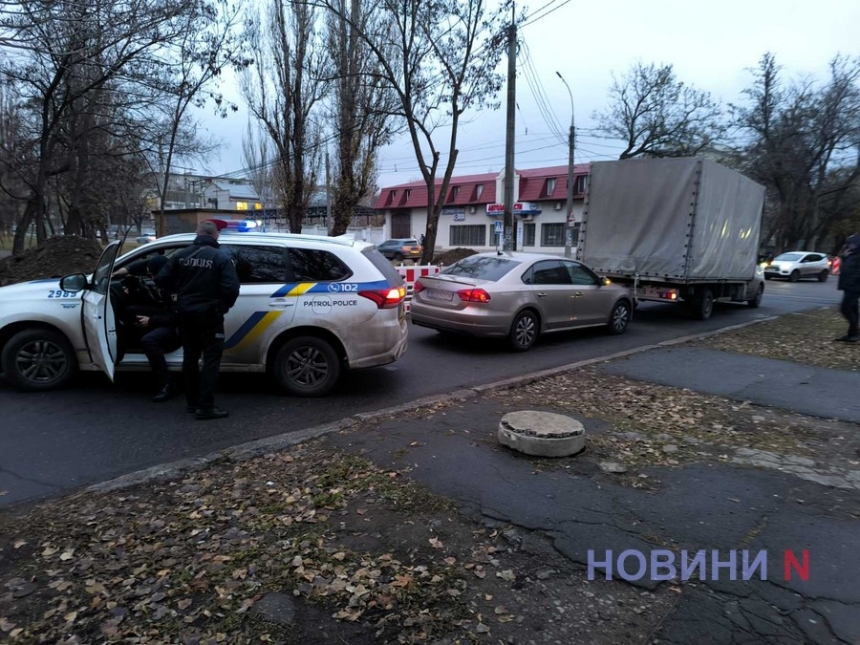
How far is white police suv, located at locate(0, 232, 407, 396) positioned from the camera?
602 cm

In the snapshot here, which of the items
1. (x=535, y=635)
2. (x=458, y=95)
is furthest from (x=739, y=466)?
(x=458, y=95)

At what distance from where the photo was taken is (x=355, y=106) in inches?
795

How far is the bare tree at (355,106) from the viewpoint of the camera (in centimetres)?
1828

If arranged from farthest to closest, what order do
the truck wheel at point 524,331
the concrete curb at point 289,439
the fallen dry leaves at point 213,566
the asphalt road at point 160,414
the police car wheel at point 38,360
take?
the truck wheel at point 524,331
the police car wheel at point 38,360
the asphalt road at point 160,414
the concrete curb at point 289,439
the fallen dry leaves at point 213,566

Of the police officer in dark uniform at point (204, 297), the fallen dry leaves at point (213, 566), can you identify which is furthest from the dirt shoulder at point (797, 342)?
the police officer in dark uniform at point (204, 297)

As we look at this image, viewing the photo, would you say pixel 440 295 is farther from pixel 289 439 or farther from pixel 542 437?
pixel 542 437

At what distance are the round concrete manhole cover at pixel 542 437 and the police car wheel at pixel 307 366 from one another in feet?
7.57

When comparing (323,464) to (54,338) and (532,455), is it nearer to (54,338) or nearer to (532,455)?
(532,455)

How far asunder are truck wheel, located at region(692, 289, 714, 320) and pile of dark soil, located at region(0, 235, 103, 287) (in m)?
14.7

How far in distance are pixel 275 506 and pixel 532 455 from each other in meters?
2.00

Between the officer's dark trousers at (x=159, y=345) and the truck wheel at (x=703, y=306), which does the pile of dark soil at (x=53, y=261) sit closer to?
the officer's dark trousers at (x=159, y=345)

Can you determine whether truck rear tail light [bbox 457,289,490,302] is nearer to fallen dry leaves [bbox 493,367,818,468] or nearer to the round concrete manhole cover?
fallen dry leaves [bbox 493,367,818,468]

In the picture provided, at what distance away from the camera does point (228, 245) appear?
6.33 metres

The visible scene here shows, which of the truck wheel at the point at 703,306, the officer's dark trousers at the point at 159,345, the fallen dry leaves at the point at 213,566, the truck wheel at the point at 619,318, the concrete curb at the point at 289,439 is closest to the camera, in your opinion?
the fallen dry leaves at the point at 213,566
